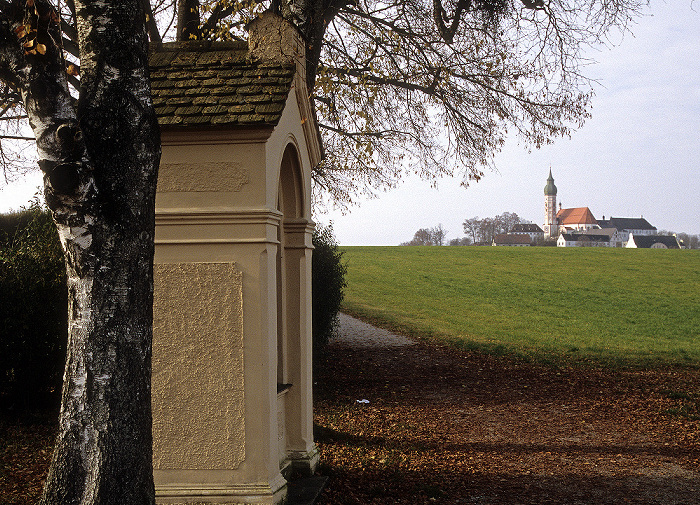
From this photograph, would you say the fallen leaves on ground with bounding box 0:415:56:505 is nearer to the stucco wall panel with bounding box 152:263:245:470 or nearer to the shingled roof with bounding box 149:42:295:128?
the stucco wall panel with bounding box 152:263:245:470

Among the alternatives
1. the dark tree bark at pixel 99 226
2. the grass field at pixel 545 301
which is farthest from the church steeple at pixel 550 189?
the dark tree bark at pixel 99 226

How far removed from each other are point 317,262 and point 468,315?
11.7m

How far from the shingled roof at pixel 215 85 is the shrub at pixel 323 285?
7556 mm

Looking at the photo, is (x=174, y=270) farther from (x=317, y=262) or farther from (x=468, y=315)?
(x=468, y=315)

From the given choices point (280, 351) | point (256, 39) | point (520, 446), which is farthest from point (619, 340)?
point (256, 39)

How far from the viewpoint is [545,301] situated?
2738 cm

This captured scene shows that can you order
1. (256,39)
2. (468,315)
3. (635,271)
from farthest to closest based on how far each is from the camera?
(635,271) → (468,315) → (256,39)

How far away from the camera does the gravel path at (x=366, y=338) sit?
669 inches

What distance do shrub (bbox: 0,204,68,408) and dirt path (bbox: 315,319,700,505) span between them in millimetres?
3960

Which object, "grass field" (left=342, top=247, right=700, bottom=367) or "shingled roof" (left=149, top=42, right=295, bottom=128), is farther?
"grass field" (left=342, top=247, right=700, bottom=367)

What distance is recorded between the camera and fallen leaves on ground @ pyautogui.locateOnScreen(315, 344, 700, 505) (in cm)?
651

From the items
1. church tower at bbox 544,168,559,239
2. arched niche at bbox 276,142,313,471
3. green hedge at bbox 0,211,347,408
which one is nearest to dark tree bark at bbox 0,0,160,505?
arched niche at bbox 276,142,313,471

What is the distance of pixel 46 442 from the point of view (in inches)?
305

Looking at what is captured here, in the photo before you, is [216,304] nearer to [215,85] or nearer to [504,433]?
[215,85]
